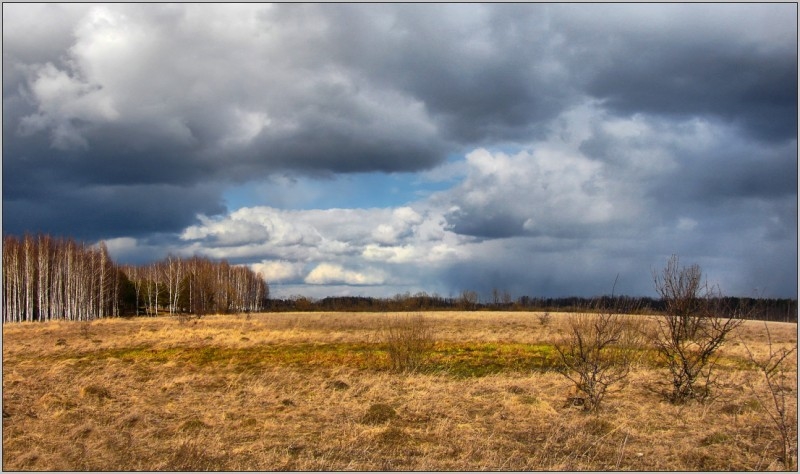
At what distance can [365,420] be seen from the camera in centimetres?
1211

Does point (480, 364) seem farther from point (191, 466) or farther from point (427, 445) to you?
point (191, 466)

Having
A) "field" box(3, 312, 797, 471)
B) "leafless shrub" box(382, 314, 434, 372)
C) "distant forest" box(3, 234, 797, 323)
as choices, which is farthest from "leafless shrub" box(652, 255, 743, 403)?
"distant forest" box(3, 234, 797, 323)

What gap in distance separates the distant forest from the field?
106 feet

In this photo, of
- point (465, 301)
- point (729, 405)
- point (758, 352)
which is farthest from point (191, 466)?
point (465, 301)

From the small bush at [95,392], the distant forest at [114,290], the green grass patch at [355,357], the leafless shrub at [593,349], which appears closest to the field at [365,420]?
the small bush at [95,392]

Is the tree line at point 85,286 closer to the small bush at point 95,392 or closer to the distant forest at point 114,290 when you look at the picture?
the distant forest at point 114,290

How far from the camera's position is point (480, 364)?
2258cm

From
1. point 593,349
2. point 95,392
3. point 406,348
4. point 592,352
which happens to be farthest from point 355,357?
point 593,349

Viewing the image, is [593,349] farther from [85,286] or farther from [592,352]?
[85,286]

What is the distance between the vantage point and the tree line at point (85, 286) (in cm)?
6812

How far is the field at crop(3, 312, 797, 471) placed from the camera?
9.52m

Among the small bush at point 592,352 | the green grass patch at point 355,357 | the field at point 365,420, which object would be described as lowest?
the green grass patch at point 355,357

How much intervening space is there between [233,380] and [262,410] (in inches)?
203

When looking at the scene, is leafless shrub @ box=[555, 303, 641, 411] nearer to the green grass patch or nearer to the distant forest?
the green grass patch
